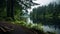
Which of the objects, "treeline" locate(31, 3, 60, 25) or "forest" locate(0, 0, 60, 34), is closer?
"forest" locate(0, 0, 60, 34)

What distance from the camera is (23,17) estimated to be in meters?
10.8

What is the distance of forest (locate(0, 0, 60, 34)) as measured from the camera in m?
7.07

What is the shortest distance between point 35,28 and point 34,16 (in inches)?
311

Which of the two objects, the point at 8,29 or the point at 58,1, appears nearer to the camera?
the point at 8,29

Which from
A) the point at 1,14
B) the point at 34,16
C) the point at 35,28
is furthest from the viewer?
the point at 34,16

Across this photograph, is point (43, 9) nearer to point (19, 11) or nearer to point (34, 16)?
point (34, 16)

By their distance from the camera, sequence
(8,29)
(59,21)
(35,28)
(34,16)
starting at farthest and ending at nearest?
(59,21), (34,16), (35,28), (8,29)

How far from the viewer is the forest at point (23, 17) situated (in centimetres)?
707

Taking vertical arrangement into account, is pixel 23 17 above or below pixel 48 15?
above

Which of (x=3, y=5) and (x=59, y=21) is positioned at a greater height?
(x=3, y=5)

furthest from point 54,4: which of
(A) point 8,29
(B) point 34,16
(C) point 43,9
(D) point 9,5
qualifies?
(A) point 8,29

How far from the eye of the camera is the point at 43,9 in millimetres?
16438

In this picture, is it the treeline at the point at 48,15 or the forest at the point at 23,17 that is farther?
the treeline at the point at 48,15

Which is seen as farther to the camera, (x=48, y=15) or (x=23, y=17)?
(x=48, y=15)
